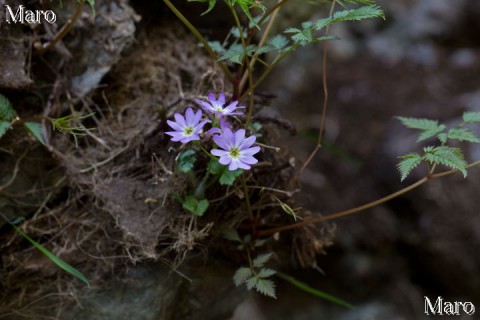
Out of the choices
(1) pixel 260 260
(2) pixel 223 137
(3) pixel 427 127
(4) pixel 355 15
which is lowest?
(1) pixel 260 260

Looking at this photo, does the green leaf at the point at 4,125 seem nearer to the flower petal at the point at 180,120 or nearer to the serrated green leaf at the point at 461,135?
the flower petal at the point at 180,120

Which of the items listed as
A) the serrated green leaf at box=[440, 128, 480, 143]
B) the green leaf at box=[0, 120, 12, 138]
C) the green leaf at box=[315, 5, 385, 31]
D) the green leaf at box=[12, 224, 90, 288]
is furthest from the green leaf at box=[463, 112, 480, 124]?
the green leaf at box=[0, 120, 12, 138]

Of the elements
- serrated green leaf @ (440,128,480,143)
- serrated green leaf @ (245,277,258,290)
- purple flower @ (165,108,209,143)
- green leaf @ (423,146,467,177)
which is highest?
purple flower @ (165,108,209,143)

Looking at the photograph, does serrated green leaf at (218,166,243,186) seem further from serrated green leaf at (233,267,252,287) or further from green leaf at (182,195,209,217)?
serrated green leaf at (233,267,252,287)

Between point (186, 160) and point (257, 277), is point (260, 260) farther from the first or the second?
point (186, 160)

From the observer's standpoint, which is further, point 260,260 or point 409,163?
point 260,260

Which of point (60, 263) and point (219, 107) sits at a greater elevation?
point (219, 107)

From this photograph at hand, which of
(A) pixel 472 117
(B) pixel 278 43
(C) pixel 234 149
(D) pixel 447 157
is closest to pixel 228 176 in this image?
(C) pixel 234 149

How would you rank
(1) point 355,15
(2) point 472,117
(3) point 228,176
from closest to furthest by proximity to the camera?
(1) point 355,15 < (3) point 228,176 < (2) point 472,117
